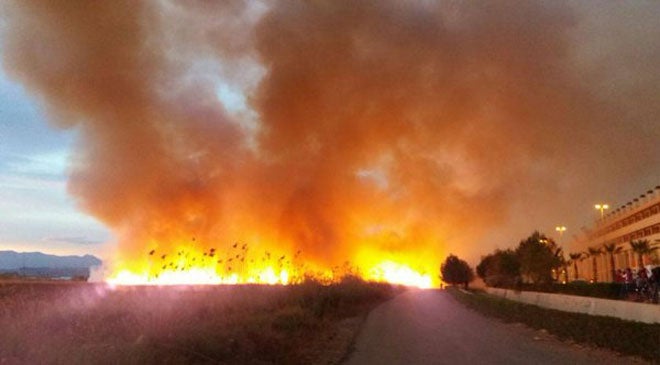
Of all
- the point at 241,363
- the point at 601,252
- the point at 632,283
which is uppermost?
the point at 601,252

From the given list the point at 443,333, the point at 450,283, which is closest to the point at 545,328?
the point at 443,333

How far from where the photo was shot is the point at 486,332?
20.4 meters

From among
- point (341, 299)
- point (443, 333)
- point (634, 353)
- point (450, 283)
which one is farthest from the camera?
point (450, 283)

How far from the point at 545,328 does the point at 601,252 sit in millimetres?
82808

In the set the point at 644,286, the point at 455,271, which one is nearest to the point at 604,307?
the point at 644,286

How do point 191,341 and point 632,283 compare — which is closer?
point 191,341

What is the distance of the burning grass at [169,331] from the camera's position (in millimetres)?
9336

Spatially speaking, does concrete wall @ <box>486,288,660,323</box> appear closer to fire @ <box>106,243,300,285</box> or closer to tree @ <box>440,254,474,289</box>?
fire @ <box>106,243,300,285</box>

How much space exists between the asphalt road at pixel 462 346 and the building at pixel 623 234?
59.2m

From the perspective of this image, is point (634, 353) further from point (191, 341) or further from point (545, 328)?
point (191, 341)

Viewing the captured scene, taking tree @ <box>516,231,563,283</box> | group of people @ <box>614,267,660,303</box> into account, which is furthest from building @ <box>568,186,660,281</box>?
group of people @ <box>614,267,660,303</box>

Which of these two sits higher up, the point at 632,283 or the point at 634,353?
the point at 632,283

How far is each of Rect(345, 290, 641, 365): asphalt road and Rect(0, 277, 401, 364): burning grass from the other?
946mm

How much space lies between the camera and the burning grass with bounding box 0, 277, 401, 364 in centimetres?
934
